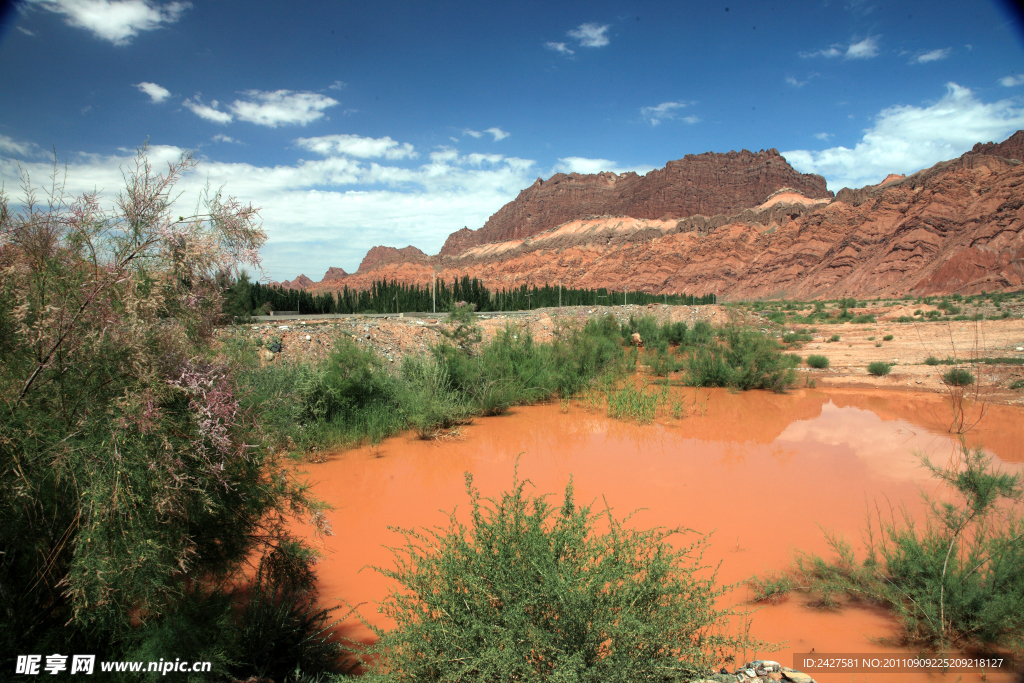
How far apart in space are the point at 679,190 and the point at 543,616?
105 meters

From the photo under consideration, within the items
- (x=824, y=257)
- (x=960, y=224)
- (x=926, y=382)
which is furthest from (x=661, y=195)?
(x=926, y=382)

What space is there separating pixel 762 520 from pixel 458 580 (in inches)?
164

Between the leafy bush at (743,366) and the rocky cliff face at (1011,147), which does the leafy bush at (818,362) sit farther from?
the rocky cliff face at (1011,147)

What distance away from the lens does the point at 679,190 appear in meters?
97.8

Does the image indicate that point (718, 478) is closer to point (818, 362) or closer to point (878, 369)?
point (878, 369)

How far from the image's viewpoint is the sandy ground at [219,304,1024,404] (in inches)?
420

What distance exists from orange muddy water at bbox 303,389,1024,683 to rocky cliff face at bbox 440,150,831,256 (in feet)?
305

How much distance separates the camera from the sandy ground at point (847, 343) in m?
10.7

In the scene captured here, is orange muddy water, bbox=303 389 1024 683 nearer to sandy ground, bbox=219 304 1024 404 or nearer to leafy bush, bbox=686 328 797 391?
sandy ground, bbox=219 304 1024 404

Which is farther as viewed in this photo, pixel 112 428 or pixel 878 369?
pixel 878 369

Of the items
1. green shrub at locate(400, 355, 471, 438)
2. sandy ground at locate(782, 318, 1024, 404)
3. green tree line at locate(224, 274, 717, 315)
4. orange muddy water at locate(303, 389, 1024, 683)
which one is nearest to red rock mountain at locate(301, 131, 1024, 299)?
sandy ground at locate(782, 318, 1024, 404)

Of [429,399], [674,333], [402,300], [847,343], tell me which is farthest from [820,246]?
[429,399]

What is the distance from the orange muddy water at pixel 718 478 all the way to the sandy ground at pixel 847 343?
1.55 m

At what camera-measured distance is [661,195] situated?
99.2 m
